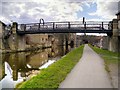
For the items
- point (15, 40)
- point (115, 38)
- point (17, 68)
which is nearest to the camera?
point (17, 68)

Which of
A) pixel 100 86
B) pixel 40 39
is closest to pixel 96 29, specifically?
pixel 100 86

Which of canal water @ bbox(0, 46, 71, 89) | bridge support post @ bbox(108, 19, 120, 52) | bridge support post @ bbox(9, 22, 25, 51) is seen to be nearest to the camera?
canal water @ bbox(0, 46, 71, 89)

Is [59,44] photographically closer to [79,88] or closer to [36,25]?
[36,25]

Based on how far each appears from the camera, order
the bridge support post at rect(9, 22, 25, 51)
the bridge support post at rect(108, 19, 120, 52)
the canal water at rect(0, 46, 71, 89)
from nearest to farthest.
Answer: the canal water at rect(0, 46, 71, 89)
the bridge support post at rect(108, 19, 120, 52)
the bridge support post at rect(9, 22, 25, 51)

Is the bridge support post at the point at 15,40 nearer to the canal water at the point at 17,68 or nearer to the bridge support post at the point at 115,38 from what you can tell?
the canal water at the point at 17,68

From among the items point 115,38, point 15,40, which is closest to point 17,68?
point 115,38

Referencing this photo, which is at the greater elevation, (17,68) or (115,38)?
(115,38)

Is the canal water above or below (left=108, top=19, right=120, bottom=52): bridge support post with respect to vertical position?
below

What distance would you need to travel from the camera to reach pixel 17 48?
52.8 meters

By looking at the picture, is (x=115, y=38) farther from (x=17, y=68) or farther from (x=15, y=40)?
(x=15, y=40)

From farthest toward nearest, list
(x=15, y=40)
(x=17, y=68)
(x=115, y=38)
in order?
(x=15, y=40) → (x=115, y=38) → (x=17, y=68)

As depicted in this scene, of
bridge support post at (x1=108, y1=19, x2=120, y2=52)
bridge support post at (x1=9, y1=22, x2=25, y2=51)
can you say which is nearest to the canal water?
bridge support post at (x1=108, y1=19, x2=120, y2=52)

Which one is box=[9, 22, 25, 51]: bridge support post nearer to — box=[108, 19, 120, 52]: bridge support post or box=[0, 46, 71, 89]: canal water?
box=[0, 46, 71, 89]: canal water

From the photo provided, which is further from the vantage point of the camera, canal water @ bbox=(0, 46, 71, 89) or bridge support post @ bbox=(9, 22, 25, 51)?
bridge support post @ bbox=(9, 22, 25, 51)
